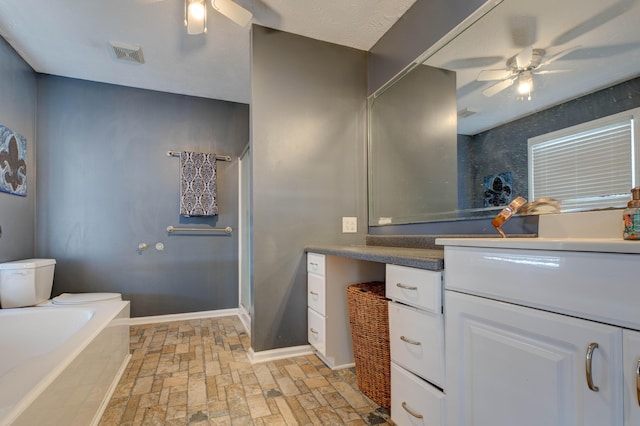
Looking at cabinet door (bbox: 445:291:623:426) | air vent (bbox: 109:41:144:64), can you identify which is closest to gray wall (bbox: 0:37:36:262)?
air vent (bbox: 109:41:144:64)

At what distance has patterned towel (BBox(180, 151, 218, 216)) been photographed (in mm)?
3160

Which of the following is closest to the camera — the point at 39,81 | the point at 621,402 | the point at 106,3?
the point at 621,402

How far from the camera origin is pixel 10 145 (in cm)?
238

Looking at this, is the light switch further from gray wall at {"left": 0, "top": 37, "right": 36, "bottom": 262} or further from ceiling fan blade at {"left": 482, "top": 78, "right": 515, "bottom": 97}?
gray wall at {"left": 0, "top": 37, "right": 36, "bottom": 262}

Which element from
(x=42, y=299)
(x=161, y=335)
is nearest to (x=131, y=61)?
(x=42, y=299)

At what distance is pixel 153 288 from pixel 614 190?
339cm

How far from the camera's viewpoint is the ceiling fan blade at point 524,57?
1.32 metres

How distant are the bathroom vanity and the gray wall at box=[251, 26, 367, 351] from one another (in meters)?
1.32

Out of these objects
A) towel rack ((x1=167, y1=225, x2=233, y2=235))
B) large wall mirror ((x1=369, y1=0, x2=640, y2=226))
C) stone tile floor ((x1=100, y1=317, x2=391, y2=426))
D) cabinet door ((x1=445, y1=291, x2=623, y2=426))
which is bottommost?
stone tile floor ((x1=100, y1=317, x2=391, y2=426))

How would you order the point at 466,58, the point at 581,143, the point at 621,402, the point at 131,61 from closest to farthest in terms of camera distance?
the point at 621,402
the point at 581,143
the point at 466,58
the point at 131,61

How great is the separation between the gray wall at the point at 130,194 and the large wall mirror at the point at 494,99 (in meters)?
1.83

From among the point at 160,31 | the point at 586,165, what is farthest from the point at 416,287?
the point at 160,31

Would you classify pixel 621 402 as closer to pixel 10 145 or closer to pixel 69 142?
pixel 10 145

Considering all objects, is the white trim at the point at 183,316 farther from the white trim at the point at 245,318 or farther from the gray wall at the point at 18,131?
the gray wall at the point at 18,131
